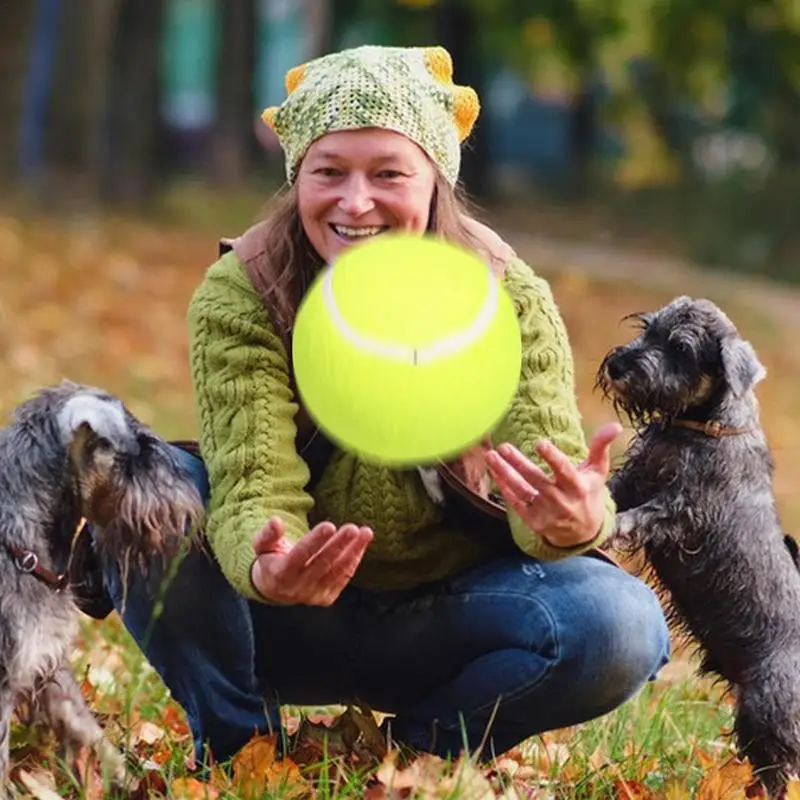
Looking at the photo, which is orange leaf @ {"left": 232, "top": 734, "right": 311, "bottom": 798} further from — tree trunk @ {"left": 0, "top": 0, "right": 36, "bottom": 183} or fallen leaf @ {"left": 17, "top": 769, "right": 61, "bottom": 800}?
tree trunk @ {"left": 0, "top": 0, "right": 36, "bottom": 183}

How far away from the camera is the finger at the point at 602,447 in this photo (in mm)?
3725

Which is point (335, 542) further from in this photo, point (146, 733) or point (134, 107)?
point (134, 107)

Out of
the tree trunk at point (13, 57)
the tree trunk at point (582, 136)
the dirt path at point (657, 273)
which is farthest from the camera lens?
the tree trunk at point (582, 136)

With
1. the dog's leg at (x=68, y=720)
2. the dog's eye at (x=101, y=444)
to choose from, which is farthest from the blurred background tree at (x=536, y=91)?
the dog's eye at (x=101, y=444)

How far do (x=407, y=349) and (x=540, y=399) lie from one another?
72 cm

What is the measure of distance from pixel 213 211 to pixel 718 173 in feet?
32.1

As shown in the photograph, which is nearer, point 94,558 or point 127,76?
point 94,558

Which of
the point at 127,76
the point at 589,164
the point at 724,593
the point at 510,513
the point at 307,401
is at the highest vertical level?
the point at 307,401

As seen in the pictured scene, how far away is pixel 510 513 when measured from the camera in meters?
4.14

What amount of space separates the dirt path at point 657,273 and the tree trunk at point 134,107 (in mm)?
4555

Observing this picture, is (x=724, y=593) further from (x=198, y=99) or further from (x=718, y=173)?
(x=198, y=99)

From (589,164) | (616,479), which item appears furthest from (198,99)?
(616,479)

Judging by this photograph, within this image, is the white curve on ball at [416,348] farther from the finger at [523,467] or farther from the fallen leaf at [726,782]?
the fallen leaf at [726,782]

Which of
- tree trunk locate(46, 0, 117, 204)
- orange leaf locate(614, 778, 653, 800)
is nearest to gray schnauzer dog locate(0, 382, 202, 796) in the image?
orange leaf locate(614, 778, 653, 800)
